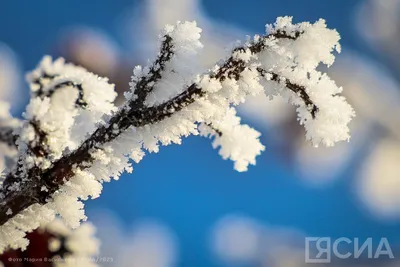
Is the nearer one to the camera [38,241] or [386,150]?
[38,241]

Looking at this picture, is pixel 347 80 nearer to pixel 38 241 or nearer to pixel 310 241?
pixel 310 241

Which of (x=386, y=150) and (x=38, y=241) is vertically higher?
(x=386, y=150)

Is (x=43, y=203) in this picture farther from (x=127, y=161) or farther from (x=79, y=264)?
(x=79, y=264)

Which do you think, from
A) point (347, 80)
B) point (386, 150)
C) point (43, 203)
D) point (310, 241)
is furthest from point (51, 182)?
point (386, 150)

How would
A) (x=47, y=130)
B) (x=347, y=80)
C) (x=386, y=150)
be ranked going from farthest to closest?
(x=386, y=150), (x=347, y=80), (x=47, y=130)

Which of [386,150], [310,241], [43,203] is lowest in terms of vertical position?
[43,203]

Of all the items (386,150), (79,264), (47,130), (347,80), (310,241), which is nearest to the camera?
(47,130)

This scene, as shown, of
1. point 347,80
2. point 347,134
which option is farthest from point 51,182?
point 347,80
